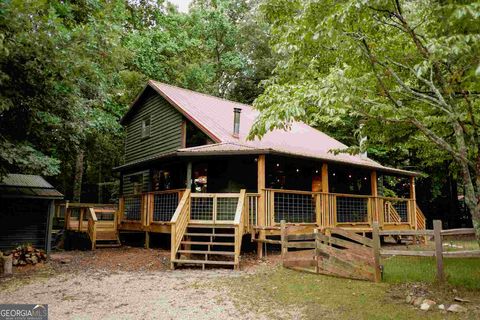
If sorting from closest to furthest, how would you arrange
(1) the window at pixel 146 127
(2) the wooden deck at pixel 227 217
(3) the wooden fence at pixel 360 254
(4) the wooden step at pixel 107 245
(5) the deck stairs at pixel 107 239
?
(3) the wooden fence at pixel 360 254
(2) the wooden deck at pixel 227 217
(4) the wooden step at pixel 107 245
(5) the deck stairs at pixel 107 239
(1) the window at pixel 146 127

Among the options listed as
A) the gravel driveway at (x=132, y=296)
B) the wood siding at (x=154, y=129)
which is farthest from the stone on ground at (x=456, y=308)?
the wood siding at (x=154, y=129)

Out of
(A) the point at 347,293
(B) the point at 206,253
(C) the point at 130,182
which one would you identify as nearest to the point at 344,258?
(A) the point at 347,293

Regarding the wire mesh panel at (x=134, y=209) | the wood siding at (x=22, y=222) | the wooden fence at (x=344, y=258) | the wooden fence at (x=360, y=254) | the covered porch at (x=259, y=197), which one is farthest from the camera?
the wire mesh panel at (x=134, y=209)

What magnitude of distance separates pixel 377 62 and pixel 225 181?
8550 mm

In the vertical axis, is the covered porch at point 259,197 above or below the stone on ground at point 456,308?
above

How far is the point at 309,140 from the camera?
57.3 ft

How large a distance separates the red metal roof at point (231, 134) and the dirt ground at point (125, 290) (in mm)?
3792

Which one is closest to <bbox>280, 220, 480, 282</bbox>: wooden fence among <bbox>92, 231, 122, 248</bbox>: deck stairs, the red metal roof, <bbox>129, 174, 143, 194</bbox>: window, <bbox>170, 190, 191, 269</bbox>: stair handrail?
<bbox>170, 190, 191, 269</bbox>: stair handrail

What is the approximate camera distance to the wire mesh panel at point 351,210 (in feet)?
45.4

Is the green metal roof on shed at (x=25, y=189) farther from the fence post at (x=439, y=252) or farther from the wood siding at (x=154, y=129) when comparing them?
the fence post at (x=439, y=252)

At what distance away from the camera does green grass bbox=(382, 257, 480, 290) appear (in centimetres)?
736

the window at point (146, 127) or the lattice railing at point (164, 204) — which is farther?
the window at point (146, 127)

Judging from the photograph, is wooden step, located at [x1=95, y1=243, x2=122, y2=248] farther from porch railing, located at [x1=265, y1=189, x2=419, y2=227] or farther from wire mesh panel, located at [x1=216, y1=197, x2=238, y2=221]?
porch railing, located at [x1=265, y1=189, x2=419, y2=227]

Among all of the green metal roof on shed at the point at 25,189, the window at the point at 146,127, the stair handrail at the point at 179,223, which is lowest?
the stair handrail at the point at 179,223
